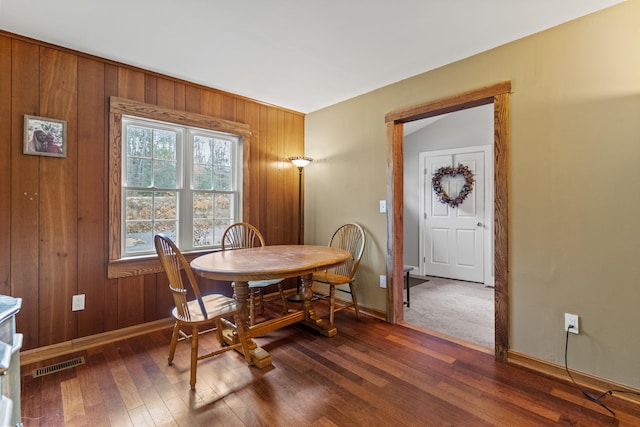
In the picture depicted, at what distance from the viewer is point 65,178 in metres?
2.31

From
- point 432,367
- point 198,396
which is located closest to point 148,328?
point 198,396

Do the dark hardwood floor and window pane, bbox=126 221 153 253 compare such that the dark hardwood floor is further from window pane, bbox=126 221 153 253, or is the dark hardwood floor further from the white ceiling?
the white ceiling

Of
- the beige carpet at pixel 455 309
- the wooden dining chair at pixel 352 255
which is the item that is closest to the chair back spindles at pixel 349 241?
the wooden dining chair at pixel 352 255

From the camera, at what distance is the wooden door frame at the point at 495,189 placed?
2.18 meters

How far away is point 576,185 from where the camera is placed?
1915 millimetres

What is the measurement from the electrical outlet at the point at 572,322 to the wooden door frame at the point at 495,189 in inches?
13.2

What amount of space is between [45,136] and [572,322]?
3.94 meters

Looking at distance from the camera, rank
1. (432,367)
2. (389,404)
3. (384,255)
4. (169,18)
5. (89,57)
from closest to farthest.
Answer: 1. (389,404)
2. (169,18)
3. (432,367)
4. (89,57)
5. (384,255)

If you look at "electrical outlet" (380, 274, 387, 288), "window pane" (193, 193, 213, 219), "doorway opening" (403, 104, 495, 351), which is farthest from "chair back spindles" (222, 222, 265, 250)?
"doorway opening" (403, 104, 495, 351)

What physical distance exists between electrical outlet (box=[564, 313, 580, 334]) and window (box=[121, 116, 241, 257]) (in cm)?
302

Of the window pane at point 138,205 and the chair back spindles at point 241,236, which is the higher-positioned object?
the window pane at point 138,205

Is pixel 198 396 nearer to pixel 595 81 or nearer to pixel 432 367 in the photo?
pixel 432 367

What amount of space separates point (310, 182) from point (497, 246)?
2298 mm

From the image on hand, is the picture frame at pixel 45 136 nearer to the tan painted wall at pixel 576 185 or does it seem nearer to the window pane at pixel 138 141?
the window pane at pixel 138 141
